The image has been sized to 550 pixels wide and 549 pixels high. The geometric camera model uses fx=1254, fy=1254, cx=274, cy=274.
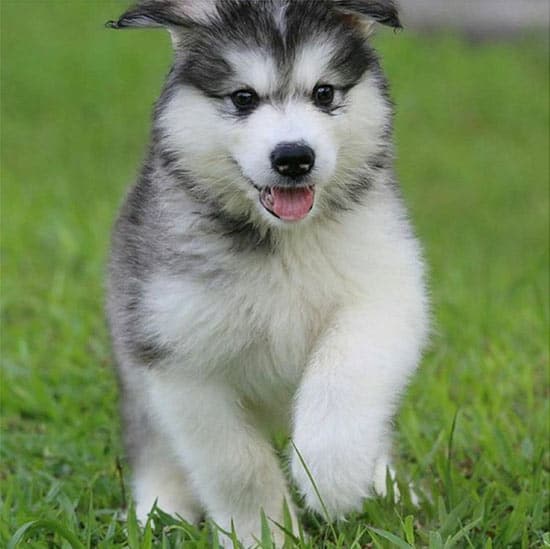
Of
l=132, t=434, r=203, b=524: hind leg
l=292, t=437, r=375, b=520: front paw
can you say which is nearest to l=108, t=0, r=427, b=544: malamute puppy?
l=292, t=437, r=375, b=520: front paw

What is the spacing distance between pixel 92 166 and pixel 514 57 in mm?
4655

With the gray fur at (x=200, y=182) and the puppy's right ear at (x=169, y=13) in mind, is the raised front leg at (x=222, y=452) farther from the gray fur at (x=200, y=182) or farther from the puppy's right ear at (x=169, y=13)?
the puppy's right ear at (x=169, y=13)

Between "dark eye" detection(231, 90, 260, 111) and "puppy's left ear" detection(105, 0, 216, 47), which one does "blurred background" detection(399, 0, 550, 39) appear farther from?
"dark eye" detection(231, 90, 260, 111)

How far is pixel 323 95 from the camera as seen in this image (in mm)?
3426

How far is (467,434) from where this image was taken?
4641 mm

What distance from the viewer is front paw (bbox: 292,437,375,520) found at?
3.26 m

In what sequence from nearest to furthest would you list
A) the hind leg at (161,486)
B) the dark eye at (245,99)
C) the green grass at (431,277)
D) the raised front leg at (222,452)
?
the dark eye at (245,99) < the raised front leg at (222,452) < the green grass at (431,277) < the hind leg at (161,486)

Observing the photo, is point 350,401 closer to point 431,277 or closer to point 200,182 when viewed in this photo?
point 200,182

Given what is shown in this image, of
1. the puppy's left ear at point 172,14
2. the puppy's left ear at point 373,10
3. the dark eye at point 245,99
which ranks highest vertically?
the puppy's left ear at point 373,10

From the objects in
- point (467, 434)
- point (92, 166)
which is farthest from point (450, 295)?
point (92, 166)

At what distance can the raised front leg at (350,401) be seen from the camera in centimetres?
328

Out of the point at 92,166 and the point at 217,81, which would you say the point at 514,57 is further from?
the point at 217,81

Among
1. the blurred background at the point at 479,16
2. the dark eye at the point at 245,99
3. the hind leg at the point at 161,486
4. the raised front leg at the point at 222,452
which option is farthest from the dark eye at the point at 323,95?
the blurred background at the point at 479,16

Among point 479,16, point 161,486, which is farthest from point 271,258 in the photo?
point 479,16
